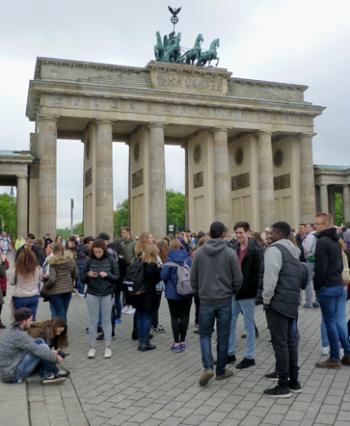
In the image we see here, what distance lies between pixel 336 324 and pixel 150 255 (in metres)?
3.51

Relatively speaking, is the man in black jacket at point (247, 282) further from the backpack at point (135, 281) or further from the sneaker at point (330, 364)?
the backpack at point (135, 281)

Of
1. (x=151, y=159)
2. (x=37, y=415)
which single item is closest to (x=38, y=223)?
(x=151, y=159)

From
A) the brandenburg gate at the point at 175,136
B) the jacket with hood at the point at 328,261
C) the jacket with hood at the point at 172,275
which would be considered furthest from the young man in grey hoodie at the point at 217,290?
the brandenburg gate at the point at 175,136

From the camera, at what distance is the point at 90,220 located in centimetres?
3950

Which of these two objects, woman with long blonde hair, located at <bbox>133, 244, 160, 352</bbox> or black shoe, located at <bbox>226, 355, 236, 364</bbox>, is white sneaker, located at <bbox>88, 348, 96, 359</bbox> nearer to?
woman with long blonde hair, located at <bbox>133, 244, 160, 352</bbox>

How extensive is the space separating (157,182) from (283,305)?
31232 millimetres

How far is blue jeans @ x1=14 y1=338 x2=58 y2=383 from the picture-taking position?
6691 millimetres

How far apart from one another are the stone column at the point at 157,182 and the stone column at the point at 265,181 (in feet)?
29.8

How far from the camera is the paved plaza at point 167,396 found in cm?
535

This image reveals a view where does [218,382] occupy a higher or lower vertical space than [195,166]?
lower

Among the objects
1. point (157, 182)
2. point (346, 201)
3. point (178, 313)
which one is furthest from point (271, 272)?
point (346, 201)

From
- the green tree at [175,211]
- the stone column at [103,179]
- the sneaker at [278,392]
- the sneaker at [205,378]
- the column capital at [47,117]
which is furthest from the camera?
the green tree at [175,211]

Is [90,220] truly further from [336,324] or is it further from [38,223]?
[336,324]

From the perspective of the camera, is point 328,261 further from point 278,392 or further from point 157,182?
point 157,182
